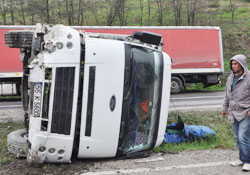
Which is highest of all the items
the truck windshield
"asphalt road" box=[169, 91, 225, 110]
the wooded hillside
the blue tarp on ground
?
the wooded hillside

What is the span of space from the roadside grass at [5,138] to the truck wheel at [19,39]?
1704 millimetres

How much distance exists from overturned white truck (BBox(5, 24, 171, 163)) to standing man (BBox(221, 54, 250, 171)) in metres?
1.23

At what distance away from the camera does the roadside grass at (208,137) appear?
461 centimetres

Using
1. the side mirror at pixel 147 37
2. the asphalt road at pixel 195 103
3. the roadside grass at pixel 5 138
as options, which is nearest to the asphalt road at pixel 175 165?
the roadside grass at pixel 5 138

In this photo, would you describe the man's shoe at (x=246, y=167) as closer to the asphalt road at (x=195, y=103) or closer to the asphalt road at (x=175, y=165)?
the asphalt road at (x=175, y=165)

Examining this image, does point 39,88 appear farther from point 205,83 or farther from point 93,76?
point 205,83

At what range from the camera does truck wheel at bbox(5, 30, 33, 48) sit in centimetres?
407

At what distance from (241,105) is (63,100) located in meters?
2.38

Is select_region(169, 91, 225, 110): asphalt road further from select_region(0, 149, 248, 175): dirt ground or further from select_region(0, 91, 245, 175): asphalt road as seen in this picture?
select_region(0, 149, 248, 175): dirt ground

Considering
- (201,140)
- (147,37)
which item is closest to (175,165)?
(201,140)

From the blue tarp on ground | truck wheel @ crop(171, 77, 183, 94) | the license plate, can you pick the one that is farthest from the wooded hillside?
the license plate

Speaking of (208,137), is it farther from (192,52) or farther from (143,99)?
(192,52)

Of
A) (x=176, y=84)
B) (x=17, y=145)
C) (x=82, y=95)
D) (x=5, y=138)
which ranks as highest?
(x=82, y=95)

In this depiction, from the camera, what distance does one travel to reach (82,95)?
11.9 ft
